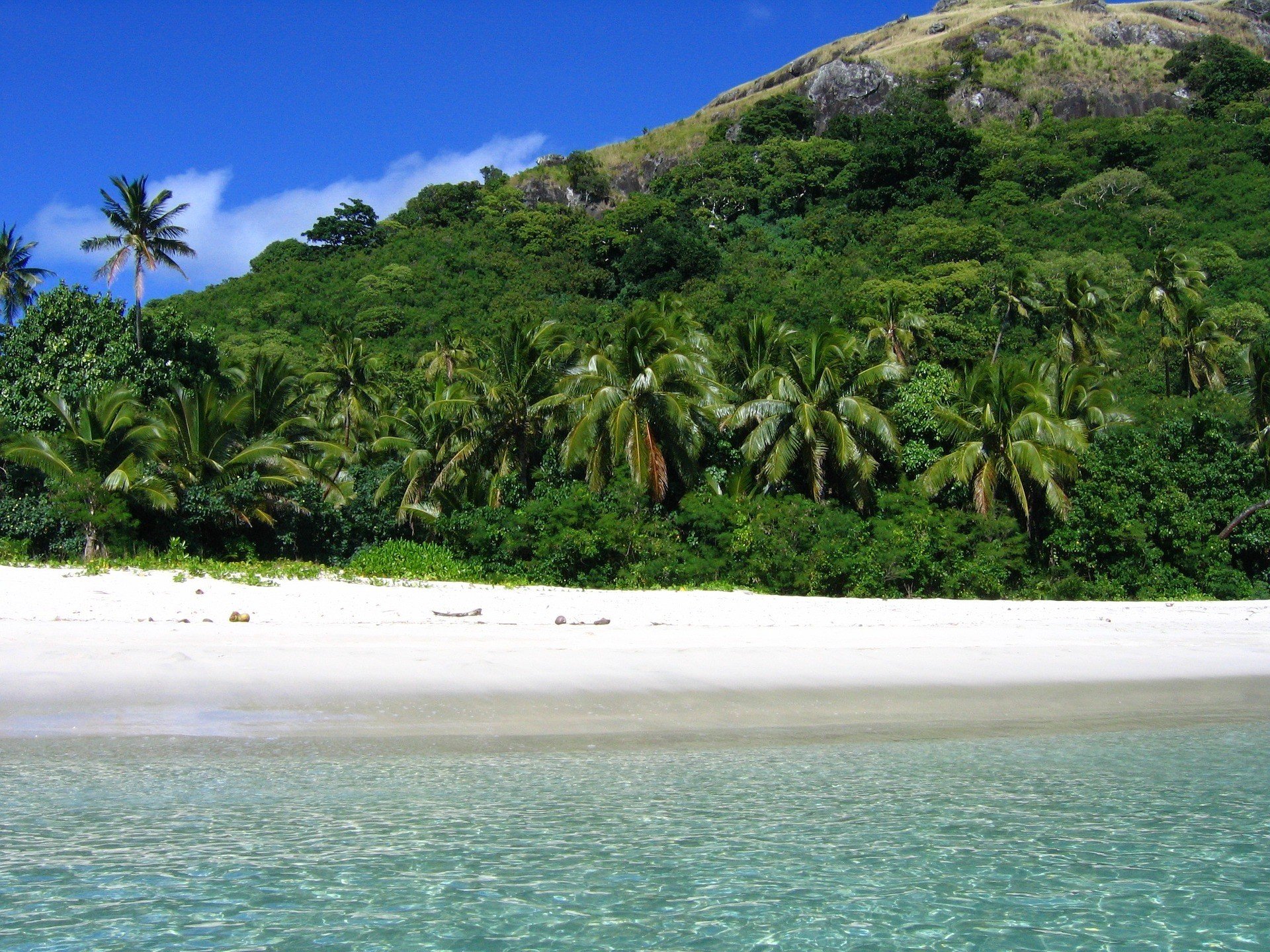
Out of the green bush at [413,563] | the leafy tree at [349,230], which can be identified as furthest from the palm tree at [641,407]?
the leafy tree at [349,230]

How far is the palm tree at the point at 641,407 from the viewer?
23109 mm

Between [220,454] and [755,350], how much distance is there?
12991 mm

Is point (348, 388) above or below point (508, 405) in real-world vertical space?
above

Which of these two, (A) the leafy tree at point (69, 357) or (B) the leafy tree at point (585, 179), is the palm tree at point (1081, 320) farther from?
(B) the leafy tree at point (585, 179)

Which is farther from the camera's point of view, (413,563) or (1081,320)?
(1081,320)

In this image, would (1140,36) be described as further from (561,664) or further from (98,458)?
(561,664)

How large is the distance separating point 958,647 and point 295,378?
19.4 metres

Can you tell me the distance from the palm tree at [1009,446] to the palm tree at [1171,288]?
15.7 meters

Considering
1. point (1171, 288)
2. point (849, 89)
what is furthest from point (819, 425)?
point (849, 89)

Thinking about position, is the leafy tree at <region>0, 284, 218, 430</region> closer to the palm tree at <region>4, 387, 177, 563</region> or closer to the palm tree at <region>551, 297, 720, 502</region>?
the palm tree at <region>4, 387, 177, 563</region>

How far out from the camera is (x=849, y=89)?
9238 cm

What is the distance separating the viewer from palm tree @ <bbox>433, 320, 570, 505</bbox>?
25.1 metres

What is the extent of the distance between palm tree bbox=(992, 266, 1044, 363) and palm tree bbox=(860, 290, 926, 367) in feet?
15.4

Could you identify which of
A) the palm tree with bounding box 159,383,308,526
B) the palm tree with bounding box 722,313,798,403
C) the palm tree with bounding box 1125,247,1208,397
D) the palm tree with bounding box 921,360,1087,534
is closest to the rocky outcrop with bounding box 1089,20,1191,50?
the palm tree with bounding box 1125,247,1208,397
